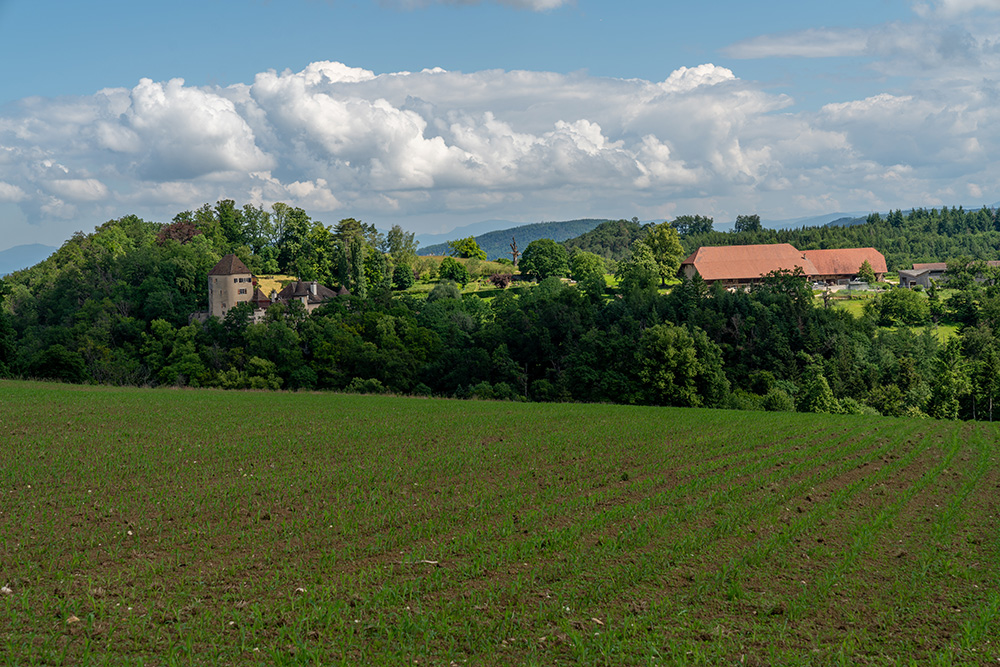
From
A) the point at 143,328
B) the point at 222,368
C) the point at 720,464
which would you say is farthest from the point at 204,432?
the point at 143,328

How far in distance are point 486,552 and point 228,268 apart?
8647 centimetres

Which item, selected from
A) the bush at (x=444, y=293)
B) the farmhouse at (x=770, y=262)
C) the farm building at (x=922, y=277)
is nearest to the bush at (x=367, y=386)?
the bush at (x=444, y=293)

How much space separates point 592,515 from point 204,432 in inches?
709

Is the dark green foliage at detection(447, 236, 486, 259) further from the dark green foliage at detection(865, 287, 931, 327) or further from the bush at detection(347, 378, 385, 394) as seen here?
the bush at detection(347, 378, 385, 394)

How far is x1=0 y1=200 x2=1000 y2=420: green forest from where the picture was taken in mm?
57562

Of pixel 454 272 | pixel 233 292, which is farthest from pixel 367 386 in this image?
pixel 454 272

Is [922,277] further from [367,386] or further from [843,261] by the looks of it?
[367,386]

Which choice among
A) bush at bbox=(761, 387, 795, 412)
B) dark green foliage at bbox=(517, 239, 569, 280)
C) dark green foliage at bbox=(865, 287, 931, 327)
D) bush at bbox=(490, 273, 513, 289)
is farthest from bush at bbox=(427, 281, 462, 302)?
dark green foliage at bbox=(865, 287, 931, 327)

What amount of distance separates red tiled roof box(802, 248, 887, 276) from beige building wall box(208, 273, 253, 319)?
105 meters

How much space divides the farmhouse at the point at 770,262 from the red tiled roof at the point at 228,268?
249 ft

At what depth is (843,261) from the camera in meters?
137

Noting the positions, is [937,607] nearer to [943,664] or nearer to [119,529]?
[943,664]

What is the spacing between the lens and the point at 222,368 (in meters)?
75.3

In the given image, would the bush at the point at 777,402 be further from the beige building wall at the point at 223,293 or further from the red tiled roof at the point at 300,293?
the beige building wall at the point at 223,293
